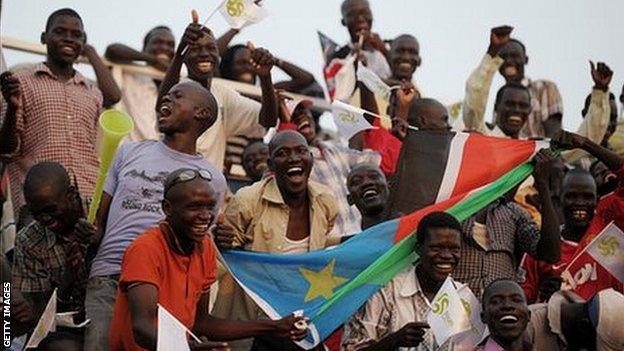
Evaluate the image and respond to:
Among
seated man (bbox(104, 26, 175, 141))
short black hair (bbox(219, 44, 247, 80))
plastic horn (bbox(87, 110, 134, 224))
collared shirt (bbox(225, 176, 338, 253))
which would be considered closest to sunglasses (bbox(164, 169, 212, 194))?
plastic horn (bbox(87, 110, 134, 224))

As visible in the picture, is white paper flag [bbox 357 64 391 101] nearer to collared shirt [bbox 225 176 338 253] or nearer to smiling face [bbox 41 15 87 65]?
collared shirt [bbox 225 176 338 253]

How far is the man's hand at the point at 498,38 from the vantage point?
11.7 metres

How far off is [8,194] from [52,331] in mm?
2823

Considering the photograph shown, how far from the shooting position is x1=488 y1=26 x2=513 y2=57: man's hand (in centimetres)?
1174

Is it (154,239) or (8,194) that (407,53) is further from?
(154,239)

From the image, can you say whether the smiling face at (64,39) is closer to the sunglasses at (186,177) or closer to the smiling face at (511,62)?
the sunglasses at (186,177)

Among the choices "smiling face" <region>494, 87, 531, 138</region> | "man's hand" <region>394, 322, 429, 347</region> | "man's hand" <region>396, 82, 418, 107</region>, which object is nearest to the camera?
"man's hand" <region>394, 322, 429, 347</region>

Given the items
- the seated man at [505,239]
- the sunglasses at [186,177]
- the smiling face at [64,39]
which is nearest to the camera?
the sunglasses at [186,177]

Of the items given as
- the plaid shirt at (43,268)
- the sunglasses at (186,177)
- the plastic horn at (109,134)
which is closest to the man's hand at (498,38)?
the plastic horn at (109,134)

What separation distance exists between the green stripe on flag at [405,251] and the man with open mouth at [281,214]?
437mm

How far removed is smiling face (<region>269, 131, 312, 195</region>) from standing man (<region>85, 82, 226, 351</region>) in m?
0.59

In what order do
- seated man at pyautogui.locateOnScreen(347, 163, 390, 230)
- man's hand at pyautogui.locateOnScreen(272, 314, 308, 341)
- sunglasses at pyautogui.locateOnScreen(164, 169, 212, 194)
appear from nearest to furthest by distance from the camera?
sunglasses at pyautogui.locateOnScreen(164, 169, 212, 194) < man's hand at pyautogui.locateOnScreen(272, 314, 308, 341) < seated man at pyautogui.locateOnScreen(347, 163, 390, 230)

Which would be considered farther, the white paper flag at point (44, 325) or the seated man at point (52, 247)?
the seated man at point (52, 247)

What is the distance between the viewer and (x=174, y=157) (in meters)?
8.82
